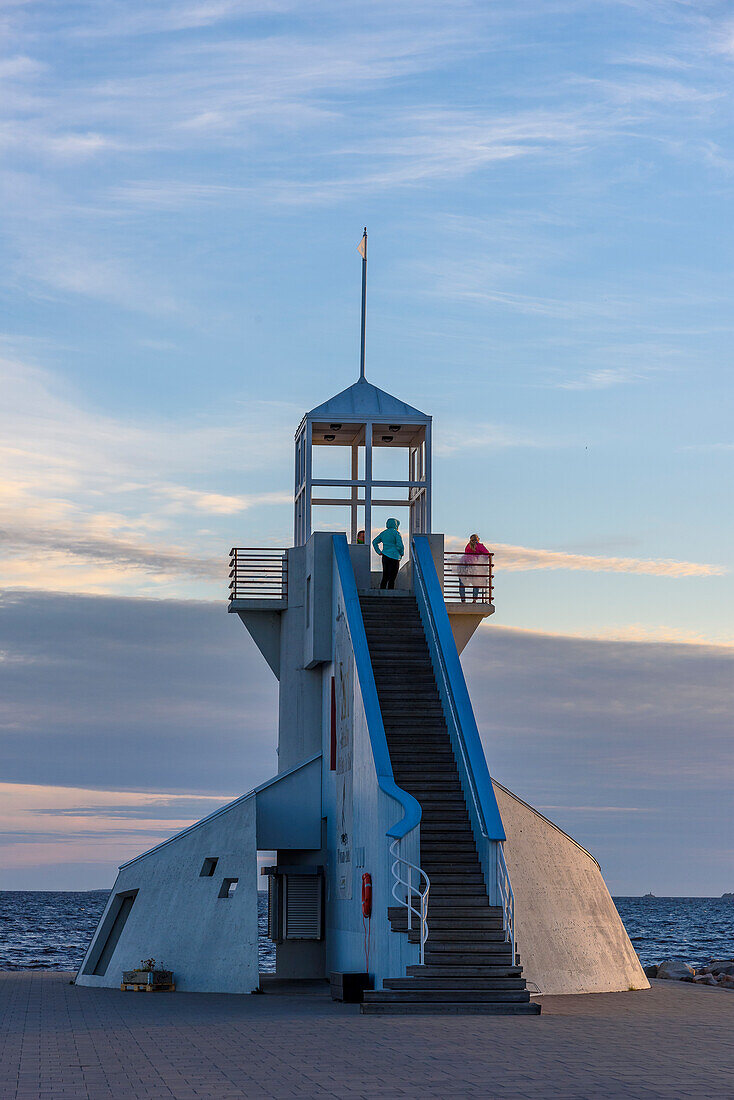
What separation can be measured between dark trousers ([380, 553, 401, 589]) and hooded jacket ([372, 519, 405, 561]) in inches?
2.6

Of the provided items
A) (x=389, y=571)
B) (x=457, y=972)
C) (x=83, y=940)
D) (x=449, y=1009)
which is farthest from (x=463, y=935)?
(x=83, y=940)

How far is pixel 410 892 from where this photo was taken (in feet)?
52.3

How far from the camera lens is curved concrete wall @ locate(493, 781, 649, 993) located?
64.2ft

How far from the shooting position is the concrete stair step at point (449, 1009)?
1498 centimetres

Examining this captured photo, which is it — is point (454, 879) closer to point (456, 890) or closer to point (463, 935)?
point (456, 890)

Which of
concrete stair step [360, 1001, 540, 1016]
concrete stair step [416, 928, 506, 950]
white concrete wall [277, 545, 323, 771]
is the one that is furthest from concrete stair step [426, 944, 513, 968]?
white concrete wall [277, 545, 323, 771]

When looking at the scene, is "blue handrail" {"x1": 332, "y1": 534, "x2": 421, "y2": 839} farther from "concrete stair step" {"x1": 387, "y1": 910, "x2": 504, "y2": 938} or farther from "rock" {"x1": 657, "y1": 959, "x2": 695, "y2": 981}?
"rock" {"x1": 657, "y1": 959, "x2": 695, "y2": 981}

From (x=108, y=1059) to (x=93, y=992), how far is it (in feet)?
28.2

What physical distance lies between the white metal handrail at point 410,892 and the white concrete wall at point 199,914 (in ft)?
12.0

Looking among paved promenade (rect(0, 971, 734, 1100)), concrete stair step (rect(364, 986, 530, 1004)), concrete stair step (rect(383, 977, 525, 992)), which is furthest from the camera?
concrete stair step (rect(383, 977, 525, 992))

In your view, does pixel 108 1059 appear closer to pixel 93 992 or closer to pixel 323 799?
pixel 93 992

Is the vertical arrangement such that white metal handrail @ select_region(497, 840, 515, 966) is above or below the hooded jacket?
below

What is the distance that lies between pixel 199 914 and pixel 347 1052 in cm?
861

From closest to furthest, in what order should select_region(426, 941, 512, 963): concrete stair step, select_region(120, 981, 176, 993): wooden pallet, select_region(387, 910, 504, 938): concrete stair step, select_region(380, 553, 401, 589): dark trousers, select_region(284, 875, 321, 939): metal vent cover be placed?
select_region(426, 941, 512, 963): concrete stair step
select_region(387, 910, 504, 938): concrete stair step
select_region(120, 981, 176, 993): wooden pallet
select_region(284, 875, 321, 939): metal vent cover
select_region(380, 553, 401, 589): dark trousers
